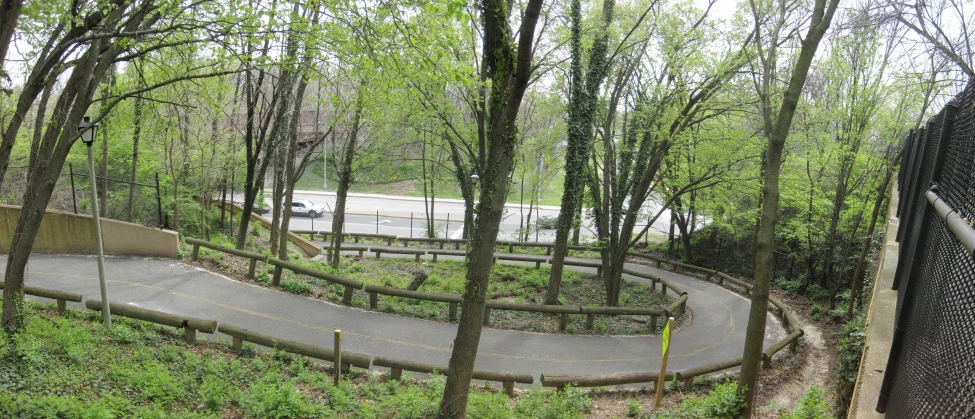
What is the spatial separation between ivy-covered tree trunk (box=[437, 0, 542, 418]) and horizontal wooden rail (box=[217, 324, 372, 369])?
3.00 meters

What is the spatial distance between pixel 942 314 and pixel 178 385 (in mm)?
8029

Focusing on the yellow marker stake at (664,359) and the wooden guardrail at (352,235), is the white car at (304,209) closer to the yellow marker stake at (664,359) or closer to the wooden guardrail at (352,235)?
the wooden guardrail at (352,235)

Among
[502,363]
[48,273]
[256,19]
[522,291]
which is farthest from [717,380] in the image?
[48,273]

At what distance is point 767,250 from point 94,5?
9356 mm

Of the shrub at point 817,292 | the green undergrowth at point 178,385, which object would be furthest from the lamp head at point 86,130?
the shrub at point 817,292

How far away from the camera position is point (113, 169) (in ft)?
77.7

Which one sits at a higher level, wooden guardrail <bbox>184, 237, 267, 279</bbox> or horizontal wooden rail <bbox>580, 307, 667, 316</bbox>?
wooden guardrail <bbox>184, 237, 267, 279</bbox>

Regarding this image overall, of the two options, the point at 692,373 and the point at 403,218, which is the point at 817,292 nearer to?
the point at 692,373

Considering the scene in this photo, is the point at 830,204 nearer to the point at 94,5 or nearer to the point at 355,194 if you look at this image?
the point at 94,5

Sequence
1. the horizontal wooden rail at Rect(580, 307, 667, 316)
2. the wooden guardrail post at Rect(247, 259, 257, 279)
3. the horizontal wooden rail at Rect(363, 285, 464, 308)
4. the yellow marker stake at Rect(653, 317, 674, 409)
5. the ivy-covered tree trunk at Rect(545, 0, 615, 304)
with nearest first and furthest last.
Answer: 1. the yellow marker stake at Rect(653, 317, 674, 409)
2. the horizontal wooden rail at Rect(363, 285, 464, 308)
3. the horizontal wooden rail at Rect(580, 307, 667, 316)
4. the wooden guardrail post at Rect(247, 259, 257, 279)
5. the ivy-covered tree trunk at Rect(545, 0, 615, 304)

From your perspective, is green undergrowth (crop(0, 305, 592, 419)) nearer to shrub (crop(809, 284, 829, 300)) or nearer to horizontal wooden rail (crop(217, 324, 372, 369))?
horizontal wooden rail (crop(217, 324, 372, 369))

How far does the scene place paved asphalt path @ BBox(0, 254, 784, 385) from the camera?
11273 mm

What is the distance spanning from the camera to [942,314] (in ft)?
10.5

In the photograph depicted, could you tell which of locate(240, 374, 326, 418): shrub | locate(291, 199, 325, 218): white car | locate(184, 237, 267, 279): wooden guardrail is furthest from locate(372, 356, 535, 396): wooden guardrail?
locate(291, 199, 325, 218): white car
